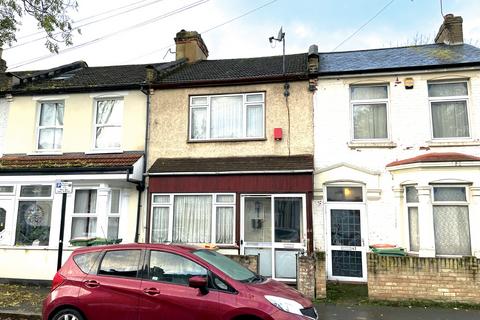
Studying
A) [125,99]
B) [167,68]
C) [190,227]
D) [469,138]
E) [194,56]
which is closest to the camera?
[469,138]

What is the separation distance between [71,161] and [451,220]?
1070cm

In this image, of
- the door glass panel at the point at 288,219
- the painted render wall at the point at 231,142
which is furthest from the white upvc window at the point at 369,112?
the door glass panel at the point at 288,219

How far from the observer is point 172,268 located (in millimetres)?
5965

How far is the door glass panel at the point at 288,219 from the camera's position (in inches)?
442

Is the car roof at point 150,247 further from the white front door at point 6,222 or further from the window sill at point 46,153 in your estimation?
the window sill at point 46,153

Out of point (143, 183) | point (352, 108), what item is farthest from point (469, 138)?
point (143, 183)

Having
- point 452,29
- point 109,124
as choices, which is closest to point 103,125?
point 109,124

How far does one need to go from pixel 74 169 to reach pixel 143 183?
198 cm

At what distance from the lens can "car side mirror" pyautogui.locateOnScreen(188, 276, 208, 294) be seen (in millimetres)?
5488

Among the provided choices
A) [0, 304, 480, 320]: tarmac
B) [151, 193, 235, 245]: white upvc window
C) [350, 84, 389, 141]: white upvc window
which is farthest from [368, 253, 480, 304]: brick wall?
[151, 193, 235, 245]: white upvc window

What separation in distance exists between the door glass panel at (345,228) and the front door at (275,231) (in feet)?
3.26

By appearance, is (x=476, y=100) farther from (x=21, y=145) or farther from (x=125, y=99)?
(x=21, y=145)

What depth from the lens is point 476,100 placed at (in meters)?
11.1

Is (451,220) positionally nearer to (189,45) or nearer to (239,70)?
(239,70)
